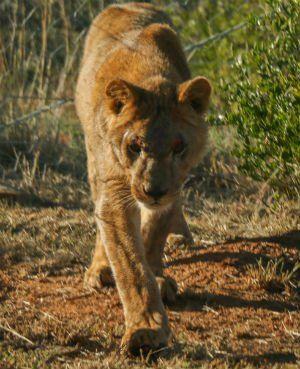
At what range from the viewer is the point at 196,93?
17.0 ft

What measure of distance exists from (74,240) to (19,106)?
9.67 feet

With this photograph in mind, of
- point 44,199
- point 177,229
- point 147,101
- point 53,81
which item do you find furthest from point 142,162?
point 53,81

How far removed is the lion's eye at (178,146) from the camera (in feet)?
16.2

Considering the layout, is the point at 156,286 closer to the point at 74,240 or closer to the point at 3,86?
the point at 74,240

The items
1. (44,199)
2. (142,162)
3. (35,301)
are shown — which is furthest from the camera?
(44,199)

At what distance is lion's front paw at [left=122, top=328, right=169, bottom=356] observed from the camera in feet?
15.1

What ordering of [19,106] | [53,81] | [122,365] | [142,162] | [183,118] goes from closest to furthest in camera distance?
[122,365]
[142,162]
[183,118]
[19,106]
[53,81]

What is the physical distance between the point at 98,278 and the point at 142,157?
1.20m

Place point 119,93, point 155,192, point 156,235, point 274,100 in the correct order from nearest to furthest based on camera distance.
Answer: point 155,192, point 119,93, point 156,235, point 274,100

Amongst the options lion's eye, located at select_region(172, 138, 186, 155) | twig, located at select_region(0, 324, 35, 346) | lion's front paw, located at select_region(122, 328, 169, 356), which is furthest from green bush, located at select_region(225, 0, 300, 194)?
twig, located at select_region(0, 324, 35, 346)

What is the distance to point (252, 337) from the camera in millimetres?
4965

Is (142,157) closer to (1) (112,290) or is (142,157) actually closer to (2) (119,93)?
(2) (119,93)

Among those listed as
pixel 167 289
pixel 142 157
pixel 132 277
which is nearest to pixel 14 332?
pixel 132 277

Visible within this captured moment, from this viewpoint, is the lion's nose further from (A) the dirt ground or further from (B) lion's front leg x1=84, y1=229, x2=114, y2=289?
(B) lion's front leg x1=84, y1=229, x2=114, y2=289
